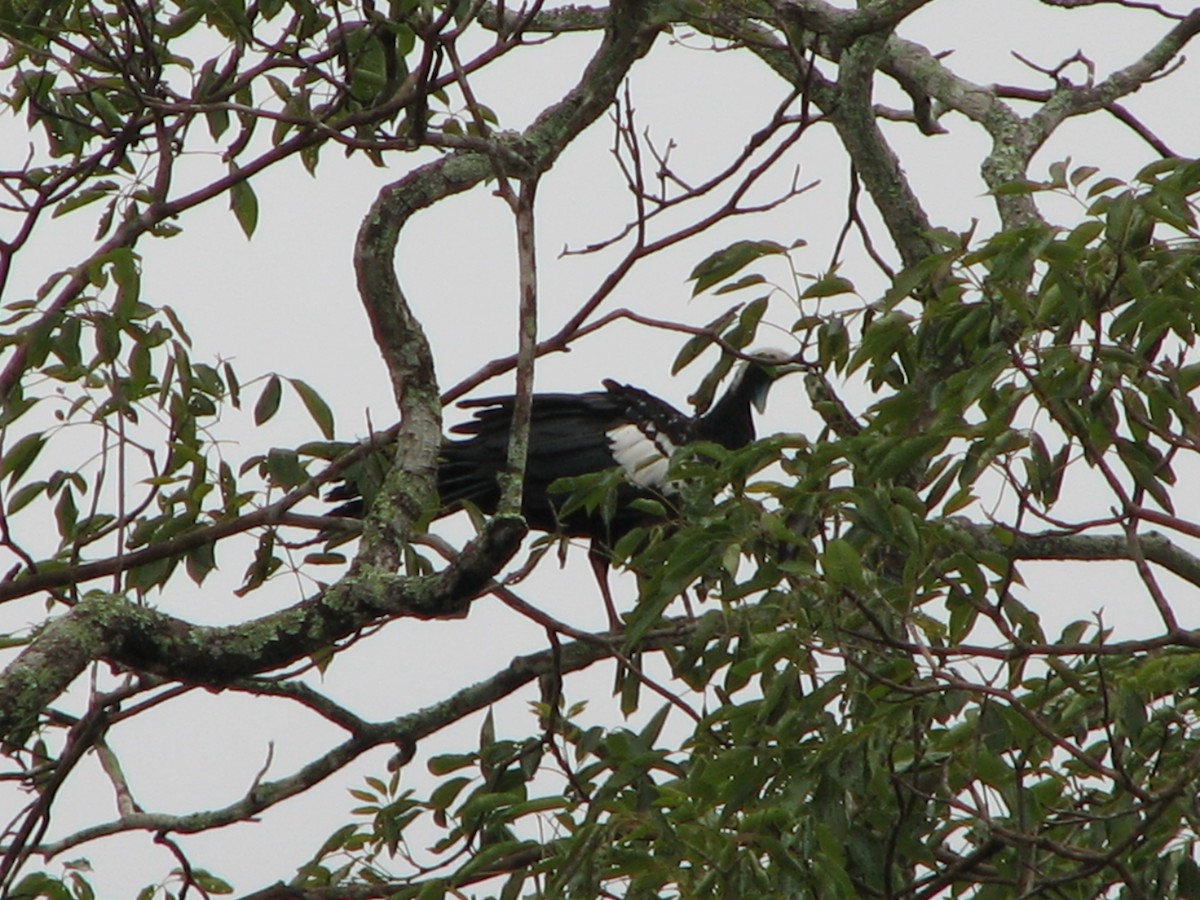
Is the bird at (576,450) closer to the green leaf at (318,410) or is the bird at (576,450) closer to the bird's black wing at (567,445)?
the bird's black wing at (567,445)

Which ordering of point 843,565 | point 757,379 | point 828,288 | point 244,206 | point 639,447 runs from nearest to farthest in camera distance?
point 843,565
point 828,288
point 244,206
point 639,447
point 757,379

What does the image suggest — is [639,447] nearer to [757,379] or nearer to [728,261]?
[757,379]

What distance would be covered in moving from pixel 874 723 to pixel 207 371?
1645 millimetres

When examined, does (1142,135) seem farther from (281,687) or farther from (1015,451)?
(281,687)

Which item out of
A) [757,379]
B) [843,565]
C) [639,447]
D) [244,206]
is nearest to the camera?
[843,565]

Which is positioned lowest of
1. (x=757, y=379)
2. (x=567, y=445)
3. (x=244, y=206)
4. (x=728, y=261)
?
(x=728, y=261)

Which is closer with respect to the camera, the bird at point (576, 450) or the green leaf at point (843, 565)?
the green leaf at point (843, 565)

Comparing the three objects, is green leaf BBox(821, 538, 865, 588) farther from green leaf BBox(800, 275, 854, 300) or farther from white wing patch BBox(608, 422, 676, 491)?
white wing patch BBox(608, 422, 676, 491)

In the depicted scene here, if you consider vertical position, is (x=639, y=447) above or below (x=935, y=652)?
above

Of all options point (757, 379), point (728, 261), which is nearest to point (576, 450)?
point (757, 379)

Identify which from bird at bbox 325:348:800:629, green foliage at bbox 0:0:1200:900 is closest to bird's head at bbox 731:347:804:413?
Answer: bird at bbox 325:348:800:629

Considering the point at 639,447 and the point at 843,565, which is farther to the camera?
the point at 639,447

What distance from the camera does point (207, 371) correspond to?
3346mm

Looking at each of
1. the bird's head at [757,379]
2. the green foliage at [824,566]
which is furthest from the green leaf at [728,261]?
the bird's head at [757,379]
